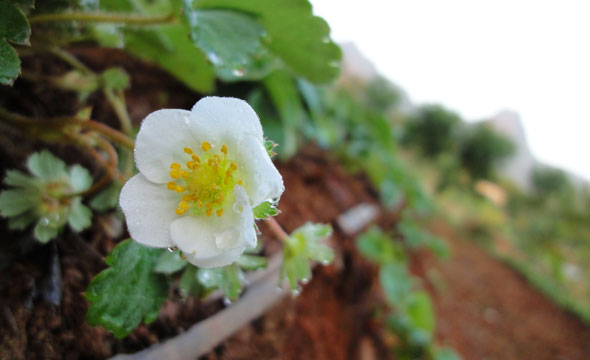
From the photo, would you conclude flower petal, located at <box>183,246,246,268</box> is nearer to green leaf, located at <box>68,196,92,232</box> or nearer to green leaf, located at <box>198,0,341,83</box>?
green leaf, located at <box>68,196,92,232</box>

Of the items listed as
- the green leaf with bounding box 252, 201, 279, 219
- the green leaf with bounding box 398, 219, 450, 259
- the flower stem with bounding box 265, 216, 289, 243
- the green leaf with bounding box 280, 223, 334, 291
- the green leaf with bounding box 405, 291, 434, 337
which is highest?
the green leaf with bounding box 252, 201, 279, 219

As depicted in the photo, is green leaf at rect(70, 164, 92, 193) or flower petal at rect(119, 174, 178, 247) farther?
green leaf at rect(70, 164, 92, 193)

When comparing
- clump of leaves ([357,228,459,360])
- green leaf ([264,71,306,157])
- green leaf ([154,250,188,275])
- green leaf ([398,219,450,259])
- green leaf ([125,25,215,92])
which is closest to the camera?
green leaf ([154,250,188,275])

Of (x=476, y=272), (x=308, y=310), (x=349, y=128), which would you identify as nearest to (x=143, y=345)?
(x=308, y=310)

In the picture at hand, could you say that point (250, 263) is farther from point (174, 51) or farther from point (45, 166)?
point (174, 51)

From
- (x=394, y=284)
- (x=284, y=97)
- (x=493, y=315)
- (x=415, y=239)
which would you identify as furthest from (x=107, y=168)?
(x=493, y=315)

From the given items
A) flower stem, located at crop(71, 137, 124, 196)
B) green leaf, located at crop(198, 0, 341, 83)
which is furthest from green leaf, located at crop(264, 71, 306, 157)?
flower stem, located at crop(71, 137, 124, 196)
